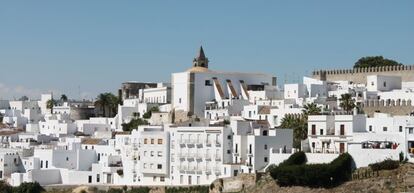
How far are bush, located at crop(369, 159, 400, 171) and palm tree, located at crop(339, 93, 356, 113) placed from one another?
15610 millimetres

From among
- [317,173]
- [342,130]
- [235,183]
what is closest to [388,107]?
[342,130]

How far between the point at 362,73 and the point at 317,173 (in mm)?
32672

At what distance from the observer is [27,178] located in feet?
218

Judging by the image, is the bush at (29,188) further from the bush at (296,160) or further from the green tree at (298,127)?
the bush at (296,160)

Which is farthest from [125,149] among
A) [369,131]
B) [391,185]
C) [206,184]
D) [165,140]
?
[391,185]

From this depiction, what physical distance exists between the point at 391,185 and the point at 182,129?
18.9m

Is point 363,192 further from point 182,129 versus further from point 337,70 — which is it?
point 337,70

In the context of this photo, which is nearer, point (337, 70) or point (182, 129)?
point (182, 129)

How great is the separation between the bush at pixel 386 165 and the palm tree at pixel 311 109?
1279 cm

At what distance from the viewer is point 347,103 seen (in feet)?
214

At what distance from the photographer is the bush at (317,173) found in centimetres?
4997

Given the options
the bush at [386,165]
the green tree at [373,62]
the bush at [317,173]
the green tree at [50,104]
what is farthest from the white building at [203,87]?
the bush at [386,165]

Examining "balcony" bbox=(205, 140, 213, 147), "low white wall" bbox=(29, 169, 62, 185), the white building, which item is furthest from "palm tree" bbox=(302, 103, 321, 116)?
"low white wall" bbox=(29, 169, 62, 185)

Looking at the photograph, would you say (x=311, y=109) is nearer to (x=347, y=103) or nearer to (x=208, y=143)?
(x=347, y=103)
